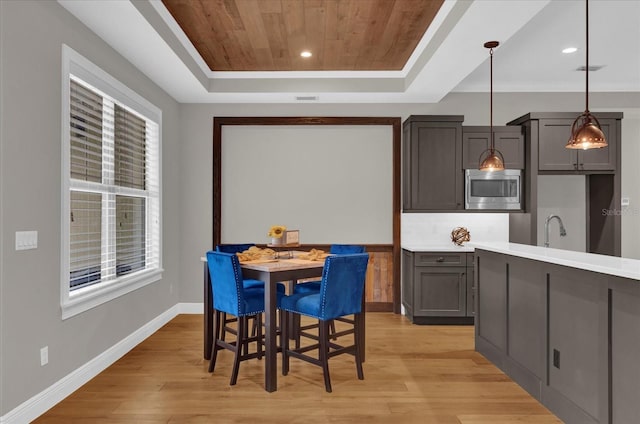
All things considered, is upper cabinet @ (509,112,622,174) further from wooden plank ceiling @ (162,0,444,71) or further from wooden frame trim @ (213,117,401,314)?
wooden plank ceiling @ (162,0,444,71)

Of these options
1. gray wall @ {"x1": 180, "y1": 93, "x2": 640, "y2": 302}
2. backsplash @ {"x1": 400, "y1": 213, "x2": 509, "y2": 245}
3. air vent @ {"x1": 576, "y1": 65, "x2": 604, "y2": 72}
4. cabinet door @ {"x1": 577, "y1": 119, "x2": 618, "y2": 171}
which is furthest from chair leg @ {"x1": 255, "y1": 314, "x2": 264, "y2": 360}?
air vent @ {"x1": 576, "y1": 65, "x2": 604, "y2": 72}

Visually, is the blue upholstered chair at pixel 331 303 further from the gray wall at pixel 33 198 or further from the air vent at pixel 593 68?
the air vent at pixel 593 68

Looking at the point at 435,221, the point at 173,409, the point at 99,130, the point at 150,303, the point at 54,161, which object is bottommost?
the point at 173,409

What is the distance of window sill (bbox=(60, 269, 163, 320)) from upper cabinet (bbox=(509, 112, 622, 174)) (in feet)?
14.9

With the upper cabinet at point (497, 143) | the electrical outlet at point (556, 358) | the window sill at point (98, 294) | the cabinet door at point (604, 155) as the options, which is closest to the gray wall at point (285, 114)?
the upper cabinet at point (497, 143)

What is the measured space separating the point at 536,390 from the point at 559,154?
308cm

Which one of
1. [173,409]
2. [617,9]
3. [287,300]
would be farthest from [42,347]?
[617,9]

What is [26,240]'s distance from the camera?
8.28 ft

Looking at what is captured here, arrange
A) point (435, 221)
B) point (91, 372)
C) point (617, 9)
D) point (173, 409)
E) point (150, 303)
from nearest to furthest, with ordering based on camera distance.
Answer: point (173, 409), point (91, 372), point (617, 9), point (150, 303), point (435, 221)

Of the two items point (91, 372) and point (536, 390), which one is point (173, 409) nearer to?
point (91, 372)

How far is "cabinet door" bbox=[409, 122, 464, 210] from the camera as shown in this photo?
16.5 ft

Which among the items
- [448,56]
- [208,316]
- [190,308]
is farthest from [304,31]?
[190,308]

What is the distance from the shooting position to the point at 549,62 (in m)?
4.62

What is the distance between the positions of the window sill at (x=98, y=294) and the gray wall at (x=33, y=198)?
0.06 m
